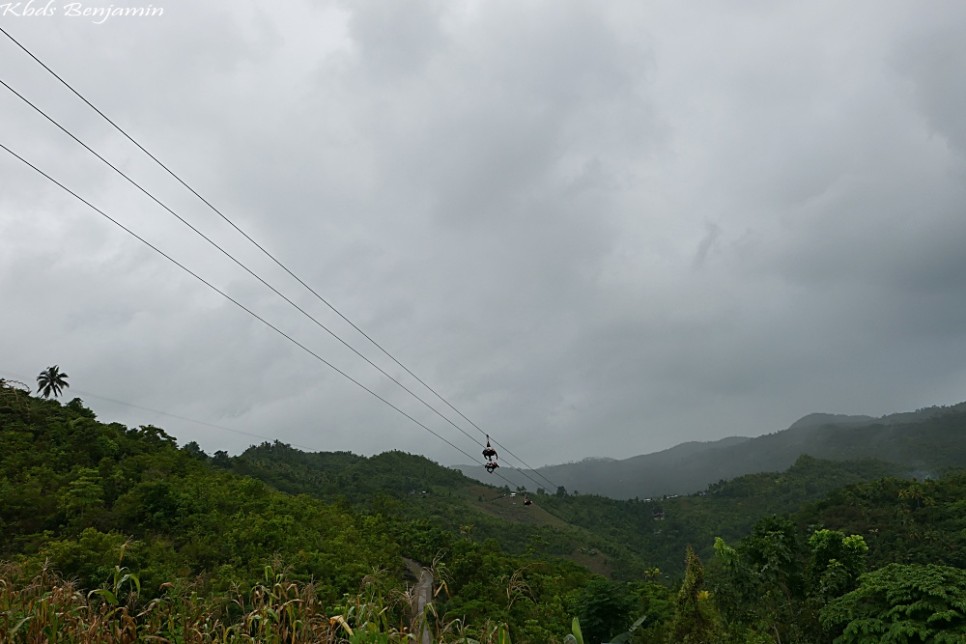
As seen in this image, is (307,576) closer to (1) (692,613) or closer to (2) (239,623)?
(1) (692,613)

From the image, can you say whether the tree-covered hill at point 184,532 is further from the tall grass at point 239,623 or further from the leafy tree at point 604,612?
the tall grass at point 239,623

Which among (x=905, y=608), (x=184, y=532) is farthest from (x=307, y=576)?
(x=905, y=608)

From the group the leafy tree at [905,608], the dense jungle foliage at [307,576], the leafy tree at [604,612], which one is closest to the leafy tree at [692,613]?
the dense jungle foliage at [307,576]

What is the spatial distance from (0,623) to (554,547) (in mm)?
92966

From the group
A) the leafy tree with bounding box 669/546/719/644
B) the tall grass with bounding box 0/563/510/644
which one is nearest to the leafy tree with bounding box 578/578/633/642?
the leafy tree with bounding box 669/546/719/644

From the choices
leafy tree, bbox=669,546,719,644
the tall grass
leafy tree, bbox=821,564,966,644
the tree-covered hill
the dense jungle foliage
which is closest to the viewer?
the tall grass

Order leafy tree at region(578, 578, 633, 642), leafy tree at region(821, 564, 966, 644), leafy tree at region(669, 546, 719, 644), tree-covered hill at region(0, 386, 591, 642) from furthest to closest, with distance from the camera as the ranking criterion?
leafy tree at region(578, 578, 633, 642) < leafy tree at region(669, 546, 719, 644) < tree-covered hill at region(0, 386, 591, 642) < leafy tree at region(821, 564, 966, 644)

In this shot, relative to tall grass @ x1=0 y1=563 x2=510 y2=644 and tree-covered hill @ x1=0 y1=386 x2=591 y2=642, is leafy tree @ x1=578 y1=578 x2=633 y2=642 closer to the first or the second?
tree-covered hill @ x1=0 y1=386 x2=591 y2=642

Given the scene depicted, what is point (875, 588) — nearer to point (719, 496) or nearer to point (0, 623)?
point (0, 623)

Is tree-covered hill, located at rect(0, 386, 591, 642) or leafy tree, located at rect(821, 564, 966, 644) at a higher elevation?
tree-covered hill, located at rect(0, 386, 591, 642)

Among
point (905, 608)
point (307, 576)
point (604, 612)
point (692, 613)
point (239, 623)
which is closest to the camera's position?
point (239, 623)

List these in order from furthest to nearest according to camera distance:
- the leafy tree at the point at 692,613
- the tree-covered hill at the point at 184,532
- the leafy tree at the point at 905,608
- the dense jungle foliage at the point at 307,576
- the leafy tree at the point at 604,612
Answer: the leafy tree at the point at 604,612
the leafy tree at the point at 692,613
the tree-covered hill at the point at 184,532
the leafy tree at the point at 905,608
the dense jungle foliage at the point at 307,576

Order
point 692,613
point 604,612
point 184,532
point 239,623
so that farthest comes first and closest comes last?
1. point 184,532
2. point 604,612
3. point 692,613
4. point 239,623

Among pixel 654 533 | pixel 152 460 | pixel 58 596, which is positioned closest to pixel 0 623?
pixel 58 596
